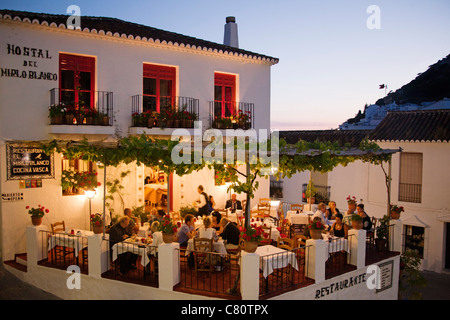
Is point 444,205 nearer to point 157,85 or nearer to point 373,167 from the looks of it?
point 373,167

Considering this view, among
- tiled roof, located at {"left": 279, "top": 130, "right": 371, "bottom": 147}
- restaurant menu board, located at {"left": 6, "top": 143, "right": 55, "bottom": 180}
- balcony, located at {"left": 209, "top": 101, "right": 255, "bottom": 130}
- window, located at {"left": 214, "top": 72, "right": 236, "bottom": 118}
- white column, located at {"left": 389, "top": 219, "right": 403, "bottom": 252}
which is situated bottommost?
white column, located at {"left": 389, "top": 219, "right": 403, "bottom": 252}

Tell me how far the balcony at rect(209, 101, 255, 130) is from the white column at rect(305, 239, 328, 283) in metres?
7.58

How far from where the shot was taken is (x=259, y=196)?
691 inches

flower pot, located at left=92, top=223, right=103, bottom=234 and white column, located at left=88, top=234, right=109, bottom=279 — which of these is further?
flower pot, located at left=92, top=223, right=103, bottom=234

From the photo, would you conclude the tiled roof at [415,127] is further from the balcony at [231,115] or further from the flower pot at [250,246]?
the flower pot at [250,246]

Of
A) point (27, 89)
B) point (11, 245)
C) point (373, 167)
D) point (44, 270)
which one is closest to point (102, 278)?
point (44, 270)

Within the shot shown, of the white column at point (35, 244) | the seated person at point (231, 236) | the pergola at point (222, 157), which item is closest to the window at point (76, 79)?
the pergola at point (222, 157)

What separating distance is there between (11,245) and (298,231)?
30.7ft

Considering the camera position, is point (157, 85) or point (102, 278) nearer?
point (102, 278)

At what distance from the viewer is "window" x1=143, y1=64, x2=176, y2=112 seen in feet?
48.9

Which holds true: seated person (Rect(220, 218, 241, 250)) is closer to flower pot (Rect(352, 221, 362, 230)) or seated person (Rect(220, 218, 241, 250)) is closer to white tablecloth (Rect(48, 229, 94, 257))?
flower pot (Rect(352, 221, 362, 230))

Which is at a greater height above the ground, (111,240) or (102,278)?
(111,240)

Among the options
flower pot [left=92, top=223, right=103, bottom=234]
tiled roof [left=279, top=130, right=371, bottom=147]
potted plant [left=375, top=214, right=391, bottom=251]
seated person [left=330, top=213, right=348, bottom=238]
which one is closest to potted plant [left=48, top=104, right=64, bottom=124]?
flower pot [left=92, top=223, right=103, bottom=234]

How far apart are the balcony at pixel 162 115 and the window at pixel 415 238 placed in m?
12.0
